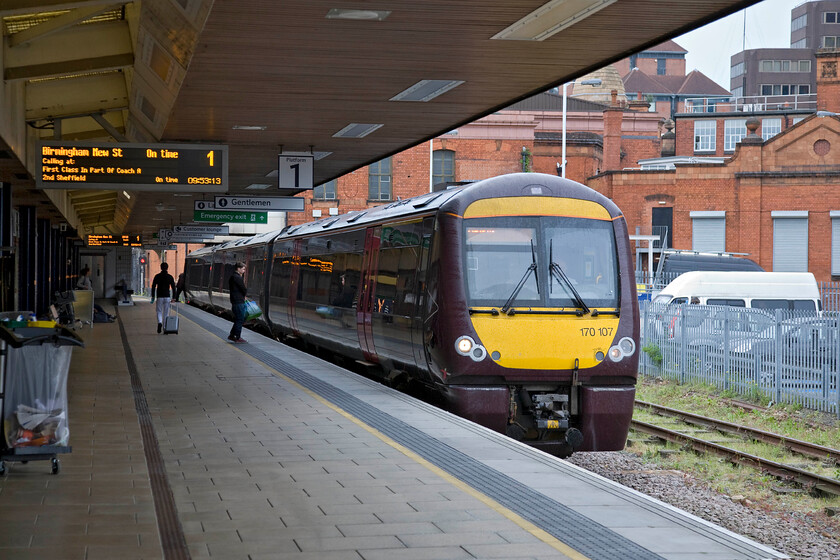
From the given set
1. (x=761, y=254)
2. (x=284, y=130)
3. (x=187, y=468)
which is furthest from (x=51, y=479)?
(x=761, y=254)

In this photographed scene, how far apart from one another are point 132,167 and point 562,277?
6344 millimetres

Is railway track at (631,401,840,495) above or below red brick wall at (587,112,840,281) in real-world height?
below

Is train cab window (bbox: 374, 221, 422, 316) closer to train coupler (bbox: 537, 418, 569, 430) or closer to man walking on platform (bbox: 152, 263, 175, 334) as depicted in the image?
train coupler (bbox: 537, 418, 569, 430)

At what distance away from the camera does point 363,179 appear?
58.9 meters

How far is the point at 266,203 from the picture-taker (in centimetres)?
2123

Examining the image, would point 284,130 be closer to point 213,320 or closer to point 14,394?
point 14,394

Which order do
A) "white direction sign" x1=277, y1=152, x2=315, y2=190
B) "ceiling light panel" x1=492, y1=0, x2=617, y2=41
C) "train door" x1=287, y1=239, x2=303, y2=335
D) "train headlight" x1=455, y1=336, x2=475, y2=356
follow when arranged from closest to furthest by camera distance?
1. "ceiling light panel" x1=492, y1=0, x2=617, y2=41
2. "train headlight" x1=455, y1=336, x2=475, y2=356
3. "white direction sign" x1=277, y1=152, x2=315, y2=190
4. "train door" x1=287, y1=239, x2=303, y2=335

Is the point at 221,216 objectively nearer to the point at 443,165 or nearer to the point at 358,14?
the point at 358,14

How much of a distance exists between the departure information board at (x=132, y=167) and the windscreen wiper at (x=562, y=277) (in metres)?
5.25

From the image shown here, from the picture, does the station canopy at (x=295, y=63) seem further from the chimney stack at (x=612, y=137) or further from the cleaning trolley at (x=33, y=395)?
the chimney stack at (x=612, y=137)

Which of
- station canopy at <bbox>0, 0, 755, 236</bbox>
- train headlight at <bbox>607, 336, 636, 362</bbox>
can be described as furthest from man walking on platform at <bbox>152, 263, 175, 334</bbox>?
train headlight at <bbox>607, 336, 636, 362</bbox>

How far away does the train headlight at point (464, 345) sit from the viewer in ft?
36.6

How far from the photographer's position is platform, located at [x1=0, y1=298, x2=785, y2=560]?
5961mm

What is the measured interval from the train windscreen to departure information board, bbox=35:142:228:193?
15.4ft
